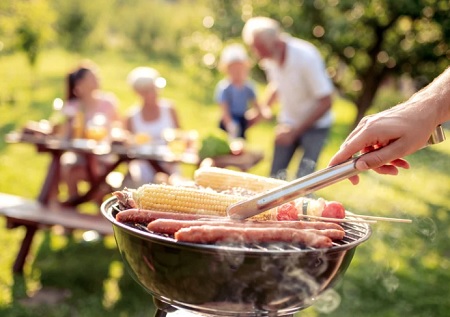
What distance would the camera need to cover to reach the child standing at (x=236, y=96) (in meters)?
7.73

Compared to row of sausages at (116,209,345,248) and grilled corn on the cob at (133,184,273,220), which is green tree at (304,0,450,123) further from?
row of sausages at (116,209,345,248)

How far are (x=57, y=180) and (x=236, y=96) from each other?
9.72 ft

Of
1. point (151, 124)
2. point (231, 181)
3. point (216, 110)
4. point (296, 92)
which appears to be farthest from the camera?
point (216, 110)

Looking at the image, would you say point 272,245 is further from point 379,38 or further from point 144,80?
point 379,38

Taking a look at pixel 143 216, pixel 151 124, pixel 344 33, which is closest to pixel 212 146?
pixel 151 124

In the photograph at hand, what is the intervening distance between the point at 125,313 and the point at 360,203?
490 cm

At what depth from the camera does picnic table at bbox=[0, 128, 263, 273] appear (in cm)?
507

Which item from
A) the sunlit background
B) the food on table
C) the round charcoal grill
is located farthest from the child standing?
the round charcoal grill

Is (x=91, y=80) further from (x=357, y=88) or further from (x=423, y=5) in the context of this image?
(x=357, y=88)

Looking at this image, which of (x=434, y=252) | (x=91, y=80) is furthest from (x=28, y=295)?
(x=434, y=252)

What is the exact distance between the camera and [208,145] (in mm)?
5484

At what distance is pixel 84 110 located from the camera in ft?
21.7

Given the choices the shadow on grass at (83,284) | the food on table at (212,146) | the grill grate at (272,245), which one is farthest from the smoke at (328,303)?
the grill grate at (272,245)

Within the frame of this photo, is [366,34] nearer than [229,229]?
No
